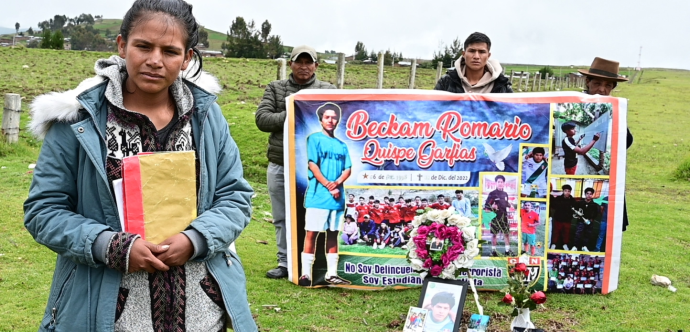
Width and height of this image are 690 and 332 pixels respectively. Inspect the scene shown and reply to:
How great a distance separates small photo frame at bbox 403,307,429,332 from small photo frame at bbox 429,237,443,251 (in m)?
0.39

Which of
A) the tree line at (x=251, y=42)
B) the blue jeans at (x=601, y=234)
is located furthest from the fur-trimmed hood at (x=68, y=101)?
the tree line at (x=251, y=42)

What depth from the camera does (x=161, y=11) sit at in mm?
1964

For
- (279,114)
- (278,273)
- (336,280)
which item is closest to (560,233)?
(336,280)

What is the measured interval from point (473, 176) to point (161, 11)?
3.81 meters

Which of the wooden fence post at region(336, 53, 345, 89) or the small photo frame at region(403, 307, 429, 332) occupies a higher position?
the wooden fence post at region(336, 53, 345, 89)

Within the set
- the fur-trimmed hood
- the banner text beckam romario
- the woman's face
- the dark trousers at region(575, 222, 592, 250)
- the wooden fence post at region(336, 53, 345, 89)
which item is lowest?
the dark trousers at region(575, 222, 592, 250)

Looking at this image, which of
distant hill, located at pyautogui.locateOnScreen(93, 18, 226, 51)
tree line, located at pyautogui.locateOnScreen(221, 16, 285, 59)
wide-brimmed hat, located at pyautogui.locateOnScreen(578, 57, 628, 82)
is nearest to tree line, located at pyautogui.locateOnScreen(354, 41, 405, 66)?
tree line, located at pyautogui.locateOnScreen(221, 16, 285, 59)

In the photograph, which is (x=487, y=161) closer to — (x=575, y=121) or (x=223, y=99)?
(x=575, y=121)

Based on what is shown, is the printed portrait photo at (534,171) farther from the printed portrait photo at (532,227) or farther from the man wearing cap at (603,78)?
the man wearing cap at (603,78)

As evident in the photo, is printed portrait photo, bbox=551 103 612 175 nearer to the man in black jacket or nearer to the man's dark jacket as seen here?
the man in black jacket

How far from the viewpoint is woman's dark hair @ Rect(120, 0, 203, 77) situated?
1956 millimetres

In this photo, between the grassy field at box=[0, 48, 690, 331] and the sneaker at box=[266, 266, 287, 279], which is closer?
the grassy field at box=[0, 48, 690, 331]

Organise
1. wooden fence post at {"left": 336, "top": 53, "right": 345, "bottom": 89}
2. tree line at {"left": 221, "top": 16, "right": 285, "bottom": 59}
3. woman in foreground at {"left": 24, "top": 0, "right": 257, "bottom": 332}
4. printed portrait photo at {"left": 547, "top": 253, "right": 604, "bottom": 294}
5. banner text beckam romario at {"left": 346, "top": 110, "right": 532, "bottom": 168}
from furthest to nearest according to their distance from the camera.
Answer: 1. tree line at {"left": 221, "top": 16, "right": 285, "bottom": 59}
2. wooden fence post at {"left": 336, "top": 53, "right": 345, "bottom": 89}
3. printed portrait photo at {"left": 547, "top": 253, "right": 604, "bottom": 294}
4. banner text beckam romario at {"left": 346, "top": 110, "right": 532, "bottom": 168}
5. woman in foreground at {"left": 24, "top": 0, "right": 257, "bottom": 332}

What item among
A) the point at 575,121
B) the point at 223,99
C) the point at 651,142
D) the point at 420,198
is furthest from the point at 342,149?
the point at 651,142
